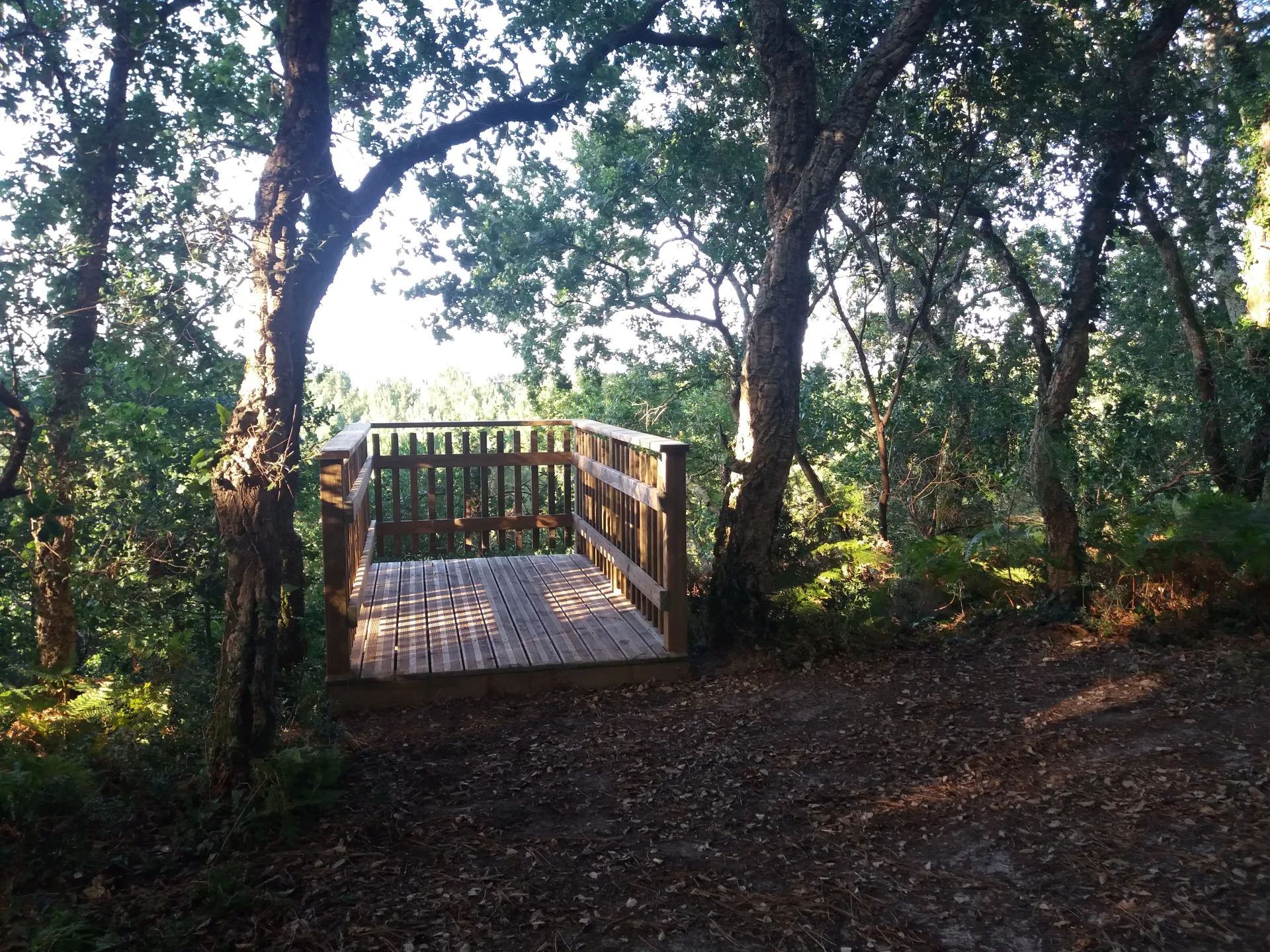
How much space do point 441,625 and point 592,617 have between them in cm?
105

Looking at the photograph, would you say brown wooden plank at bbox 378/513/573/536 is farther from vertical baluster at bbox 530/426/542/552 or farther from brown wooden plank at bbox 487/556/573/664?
brown wooden plank at bbox 487/556/573/664

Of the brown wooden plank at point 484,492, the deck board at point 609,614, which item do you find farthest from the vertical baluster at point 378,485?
the deck board at point 609,614

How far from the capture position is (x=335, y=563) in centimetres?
496

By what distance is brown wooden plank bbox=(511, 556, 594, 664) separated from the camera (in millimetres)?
5570

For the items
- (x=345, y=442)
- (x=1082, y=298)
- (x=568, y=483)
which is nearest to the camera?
(x=345, y=442)

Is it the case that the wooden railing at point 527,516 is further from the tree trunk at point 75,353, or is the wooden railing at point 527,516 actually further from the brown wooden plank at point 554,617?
the tree trunk at point 75,353

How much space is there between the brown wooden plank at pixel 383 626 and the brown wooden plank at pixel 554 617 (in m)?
1.00

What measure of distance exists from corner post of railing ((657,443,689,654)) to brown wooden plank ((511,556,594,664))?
0.45 meters

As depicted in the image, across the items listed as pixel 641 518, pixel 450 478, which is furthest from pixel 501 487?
pixel 641 518

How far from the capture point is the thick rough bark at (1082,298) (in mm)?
6227

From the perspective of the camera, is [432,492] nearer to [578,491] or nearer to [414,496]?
[414,496]

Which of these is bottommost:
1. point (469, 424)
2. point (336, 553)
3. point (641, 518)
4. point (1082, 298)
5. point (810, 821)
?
point (810, 821)

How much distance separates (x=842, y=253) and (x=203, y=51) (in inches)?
228

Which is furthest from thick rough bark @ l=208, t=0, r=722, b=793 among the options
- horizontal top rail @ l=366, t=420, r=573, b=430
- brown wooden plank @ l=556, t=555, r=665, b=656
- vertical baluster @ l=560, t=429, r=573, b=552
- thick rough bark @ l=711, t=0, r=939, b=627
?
vertical baluster @ l=560, t=429, r=573, b=552
